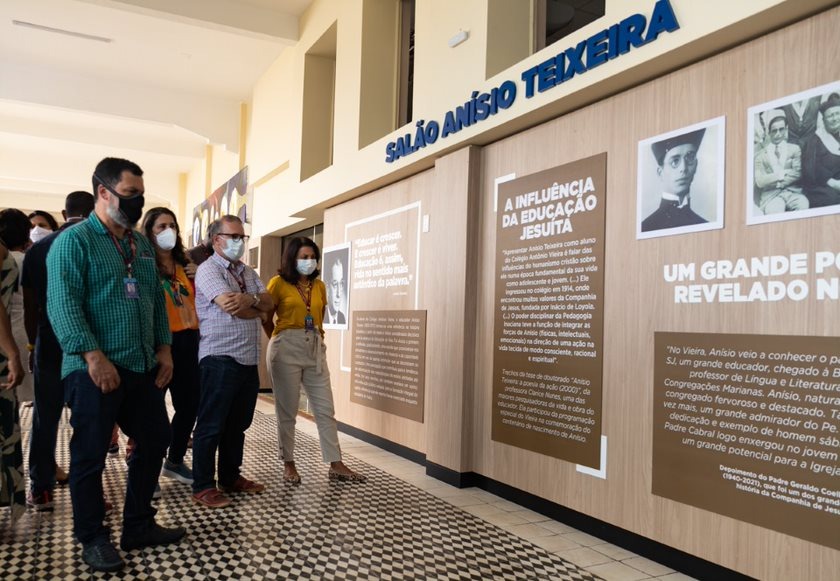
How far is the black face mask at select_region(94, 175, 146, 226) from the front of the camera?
262cm

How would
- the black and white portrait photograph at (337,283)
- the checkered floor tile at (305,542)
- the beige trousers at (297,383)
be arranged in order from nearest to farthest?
the checkered floor tile at (305,542) → the beige trousers at (297,383) → the black and white portrait photograph at (337,283)

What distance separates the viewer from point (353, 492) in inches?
150

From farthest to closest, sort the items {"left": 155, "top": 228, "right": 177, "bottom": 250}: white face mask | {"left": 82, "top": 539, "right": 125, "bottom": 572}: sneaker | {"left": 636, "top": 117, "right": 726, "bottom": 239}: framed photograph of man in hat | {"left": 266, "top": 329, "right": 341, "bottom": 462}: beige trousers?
{"left": 266, "top": 329, "right": 341, "bottom": 462}: beige trousers, {"left": 155, "top": 228, "right": 177, "bottom": 250}: white face mask, {"left": 636, "top": 117, "right": 726, "bottom": 239}: framed photograph of man in hat, {"left": 82, "top": 539, "right": 125, "bottom": 572}: sneaker

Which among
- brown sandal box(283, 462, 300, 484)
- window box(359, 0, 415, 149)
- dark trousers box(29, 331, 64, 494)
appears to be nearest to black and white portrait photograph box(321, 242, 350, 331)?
window box(359, 0, 415, 149)

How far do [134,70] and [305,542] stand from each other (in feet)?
27.1

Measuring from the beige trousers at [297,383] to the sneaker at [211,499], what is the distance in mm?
623

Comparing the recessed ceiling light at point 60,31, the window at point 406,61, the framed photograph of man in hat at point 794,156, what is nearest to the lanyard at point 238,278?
the framed photograph of man in hat at point 794,156

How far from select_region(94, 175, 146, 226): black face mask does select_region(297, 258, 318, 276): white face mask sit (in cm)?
145

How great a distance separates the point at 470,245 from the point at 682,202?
5.15ft

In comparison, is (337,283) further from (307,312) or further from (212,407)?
(212,407)

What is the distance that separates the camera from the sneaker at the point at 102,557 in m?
2.44

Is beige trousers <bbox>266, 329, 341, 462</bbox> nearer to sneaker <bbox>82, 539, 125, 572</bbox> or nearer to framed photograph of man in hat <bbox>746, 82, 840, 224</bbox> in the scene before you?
sneaker <bbox>82, 539, 125, 572</bbox>

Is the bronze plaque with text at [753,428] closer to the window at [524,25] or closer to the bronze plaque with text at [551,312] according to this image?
the bronze plaque with text at [551,312]

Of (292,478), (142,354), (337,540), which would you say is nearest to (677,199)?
(337,540)
